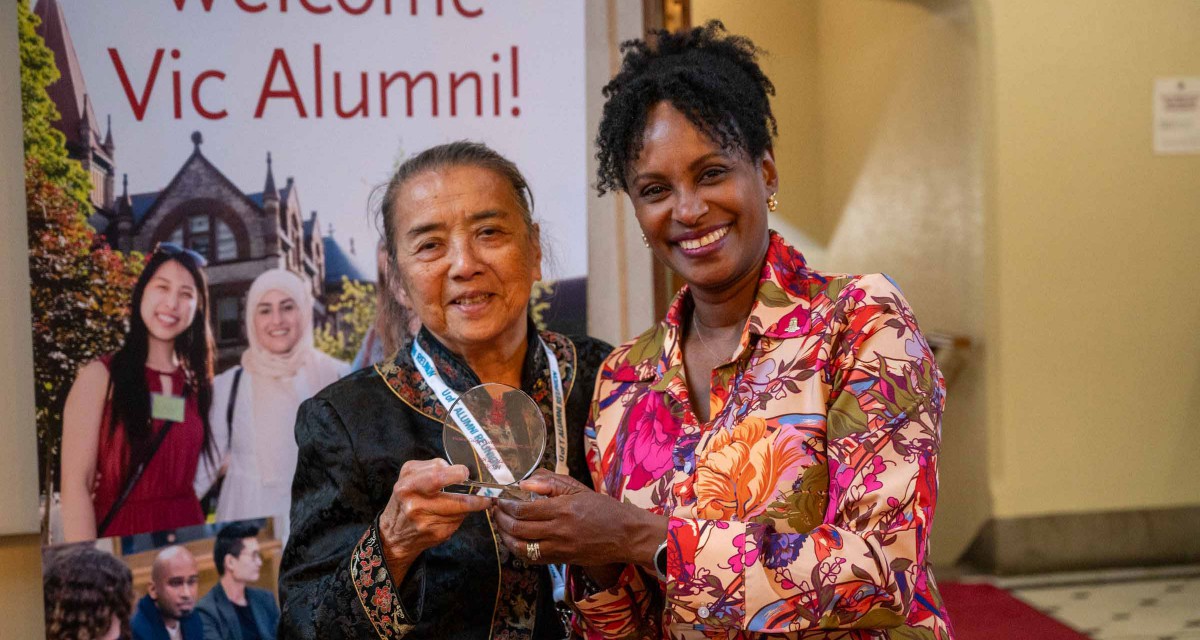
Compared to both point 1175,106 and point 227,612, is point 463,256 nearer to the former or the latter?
point 227,612

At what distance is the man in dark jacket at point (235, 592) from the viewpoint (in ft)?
10.3

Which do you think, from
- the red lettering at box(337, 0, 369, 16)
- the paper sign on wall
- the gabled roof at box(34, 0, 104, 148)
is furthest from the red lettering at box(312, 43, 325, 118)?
the paper sign on wall

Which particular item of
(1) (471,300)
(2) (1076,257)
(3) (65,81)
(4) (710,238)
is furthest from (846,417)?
(2) (1076,257)

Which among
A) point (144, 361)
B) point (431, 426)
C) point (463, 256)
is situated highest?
point (463, 256)

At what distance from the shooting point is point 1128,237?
6.09 metres

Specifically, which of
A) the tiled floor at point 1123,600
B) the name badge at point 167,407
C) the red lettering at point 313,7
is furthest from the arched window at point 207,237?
the tiled floor at point 1123,600

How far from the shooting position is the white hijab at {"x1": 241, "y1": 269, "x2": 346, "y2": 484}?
317 cm

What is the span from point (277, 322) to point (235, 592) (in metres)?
0.80

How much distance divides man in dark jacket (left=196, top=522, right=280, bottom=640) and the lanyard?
1.08m

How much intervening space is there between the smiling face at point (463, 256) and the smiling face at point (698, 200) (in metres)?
0.43

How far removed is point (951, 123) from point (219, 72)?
183 inches

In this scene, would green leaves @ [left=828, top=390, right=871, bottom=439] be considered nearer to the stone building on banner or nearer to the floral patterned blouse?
the floral patterned blouse

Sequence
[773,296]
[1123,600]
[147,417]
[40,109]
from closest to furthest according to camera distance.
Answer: [773,296] → [40,109] → [147,417] → [1123,600]

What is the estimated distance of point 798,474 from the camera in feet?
6.27
